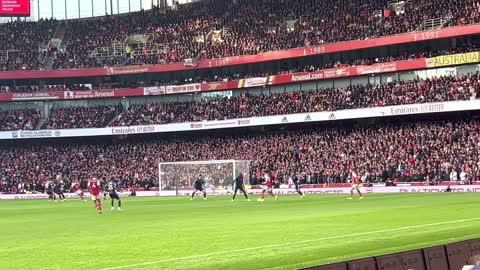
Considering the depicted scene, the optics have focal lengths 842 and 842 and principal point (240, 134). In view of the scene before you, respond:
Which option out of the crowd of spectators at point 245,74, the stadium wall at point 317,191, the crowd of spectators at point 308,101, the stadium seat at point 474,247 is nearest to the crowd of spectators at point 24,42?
the crowd of spectators at point 245,74

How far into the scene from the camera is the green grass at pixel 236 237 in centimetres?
1998

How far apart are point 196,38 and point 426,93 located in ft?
101

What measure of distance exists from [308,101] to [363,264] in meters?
65.0

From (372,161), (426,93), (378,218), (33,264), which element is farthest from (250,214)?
(426,93)

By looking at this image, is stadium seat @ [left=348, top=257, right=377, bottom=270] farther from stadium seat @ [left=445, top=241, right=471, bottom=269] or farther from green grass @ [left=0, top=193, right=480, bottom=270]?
green grass @ [left=0, top=193, right=480, bottom=270]

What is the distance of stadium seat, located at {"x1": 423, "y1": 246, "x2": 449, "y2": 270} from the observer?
1214 centimetres

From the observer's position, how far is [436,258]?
40.4 feet

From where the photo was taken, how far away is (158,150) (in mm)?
83812

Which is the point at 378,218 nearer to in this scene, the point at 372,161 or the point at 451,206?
the point at 451,206

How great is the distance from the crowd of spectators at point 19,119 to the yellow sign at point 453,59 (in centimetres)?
4391

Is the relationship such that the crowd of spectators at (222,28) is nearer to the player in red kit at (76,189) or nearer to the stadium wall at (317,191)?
the stadium wall at (317,191)

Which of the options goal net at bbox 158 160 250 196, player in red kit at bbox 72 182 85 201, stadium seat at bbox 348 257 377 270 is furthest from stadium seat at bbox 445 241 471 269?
player in red kit at bbox 72 182 85 201

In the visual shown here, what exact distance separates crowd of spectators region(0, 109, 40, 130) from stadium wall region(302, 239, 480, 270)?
265 ft

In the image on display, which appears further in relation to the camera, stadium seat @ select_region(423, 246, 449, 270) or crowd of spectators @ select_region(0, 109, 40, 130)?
crowd of spectators @ select_region(0, 109, 40, 130)
